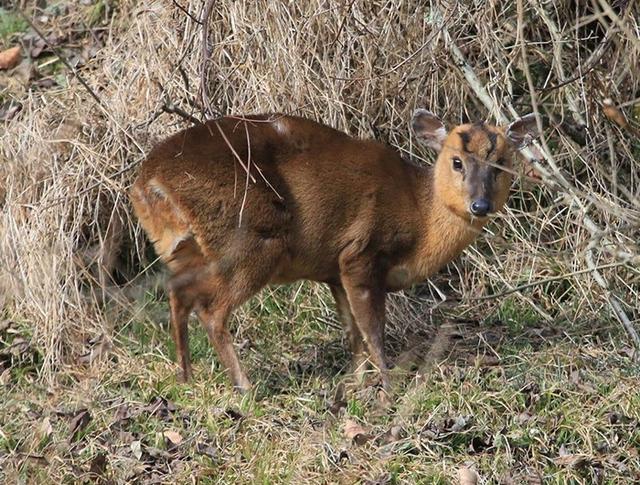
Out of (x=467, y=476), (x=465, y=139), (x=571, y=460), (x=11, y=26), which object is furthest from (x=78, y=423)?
(x=11, y=26)

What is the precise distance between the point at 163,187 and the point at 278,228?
0.61 m

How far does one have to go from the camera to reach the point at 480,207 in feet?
20.9

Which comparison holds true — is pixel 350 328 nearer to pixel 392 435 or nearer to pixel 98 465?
pixel 392 435

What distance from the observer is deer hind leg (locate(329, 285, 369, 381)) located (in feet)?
21.6

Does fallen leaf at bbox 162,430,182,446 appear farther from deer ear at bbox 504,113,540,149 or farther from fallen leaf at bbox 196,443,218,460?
deer ear at bbox 504,113,540,149

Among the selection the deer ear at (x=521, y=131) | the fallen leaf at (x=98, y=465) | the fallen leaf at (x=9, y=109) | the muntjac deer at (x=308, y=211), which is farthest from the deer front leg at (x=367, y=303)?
the fallen leaf at (x=9, y=109)

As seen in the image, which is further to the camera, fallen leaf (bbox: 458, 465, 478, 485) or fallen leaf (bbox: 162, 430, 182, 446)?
fallen leaf (bbox: 162, 430, 182, 446)

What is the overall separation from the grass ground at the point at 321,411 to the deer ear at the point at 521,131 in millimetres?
1055

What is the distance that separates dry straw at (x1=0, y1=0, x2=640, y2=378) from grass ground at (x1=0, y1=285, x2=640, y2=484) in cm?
35

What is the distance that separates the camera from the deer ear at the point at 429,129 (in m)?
6.87

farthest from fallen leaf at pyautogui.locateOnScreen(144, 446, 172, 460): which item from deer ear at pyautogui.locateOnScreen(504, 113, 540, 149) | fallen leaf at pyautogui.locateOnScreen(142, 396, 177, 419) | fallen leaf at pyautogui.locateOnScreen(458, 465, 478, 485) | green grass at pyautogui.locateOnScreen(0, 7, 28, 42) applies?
green grass at pyautogui.locateOnScreen(0, 7, 28, 42)

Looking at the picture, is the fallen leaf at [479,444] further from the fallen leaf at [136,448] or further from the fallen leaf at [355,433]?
the fallen leaf at [136,448]

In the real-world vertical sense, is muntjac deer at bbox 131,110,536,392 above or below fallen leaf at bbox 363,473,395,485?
above

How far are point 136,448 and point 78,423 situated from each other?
1.24ft
